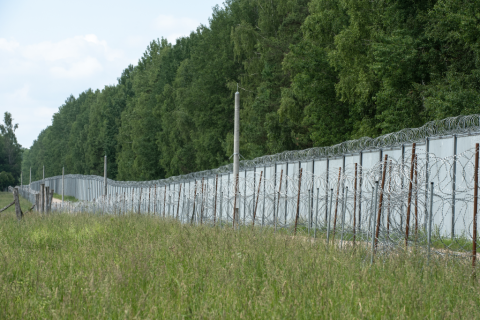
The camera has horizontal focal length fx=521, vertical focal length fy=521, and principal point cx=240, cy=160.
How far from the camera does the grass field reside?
5070 mm

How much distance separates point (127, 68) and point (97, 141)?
1443cm

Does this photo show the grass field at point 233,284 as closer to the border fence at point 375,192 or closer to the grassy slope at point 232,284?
the grassy slope at point 232,284

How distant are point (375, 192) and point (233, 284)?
3.19 m

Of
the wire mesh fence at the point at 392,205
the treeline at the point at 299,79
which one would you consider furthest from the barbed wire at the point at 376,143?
the treeline at the point at 299,79

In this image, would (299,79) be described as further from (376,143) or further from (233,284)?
(233,284)

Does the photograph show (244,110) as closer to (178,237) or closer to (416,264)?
(178,237)

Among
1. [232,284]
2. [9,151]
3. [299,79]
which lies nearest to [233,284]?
[232,284]

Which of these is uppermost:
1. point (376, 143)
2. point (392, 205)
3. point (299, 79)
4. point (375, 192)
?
point (299, 79)

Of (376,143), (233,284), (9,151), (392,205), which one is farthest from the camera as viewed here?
(9,151)

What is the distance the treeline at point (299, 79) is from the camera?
2095 cm

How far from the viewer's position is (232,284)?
5996mm

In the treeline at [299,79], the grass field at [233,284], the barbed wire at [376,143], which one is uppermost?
the treeline at [299,79]

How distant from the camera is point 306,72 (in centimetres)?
2852

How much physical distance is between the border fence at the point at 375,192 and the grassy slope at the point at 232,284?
3.57ft
